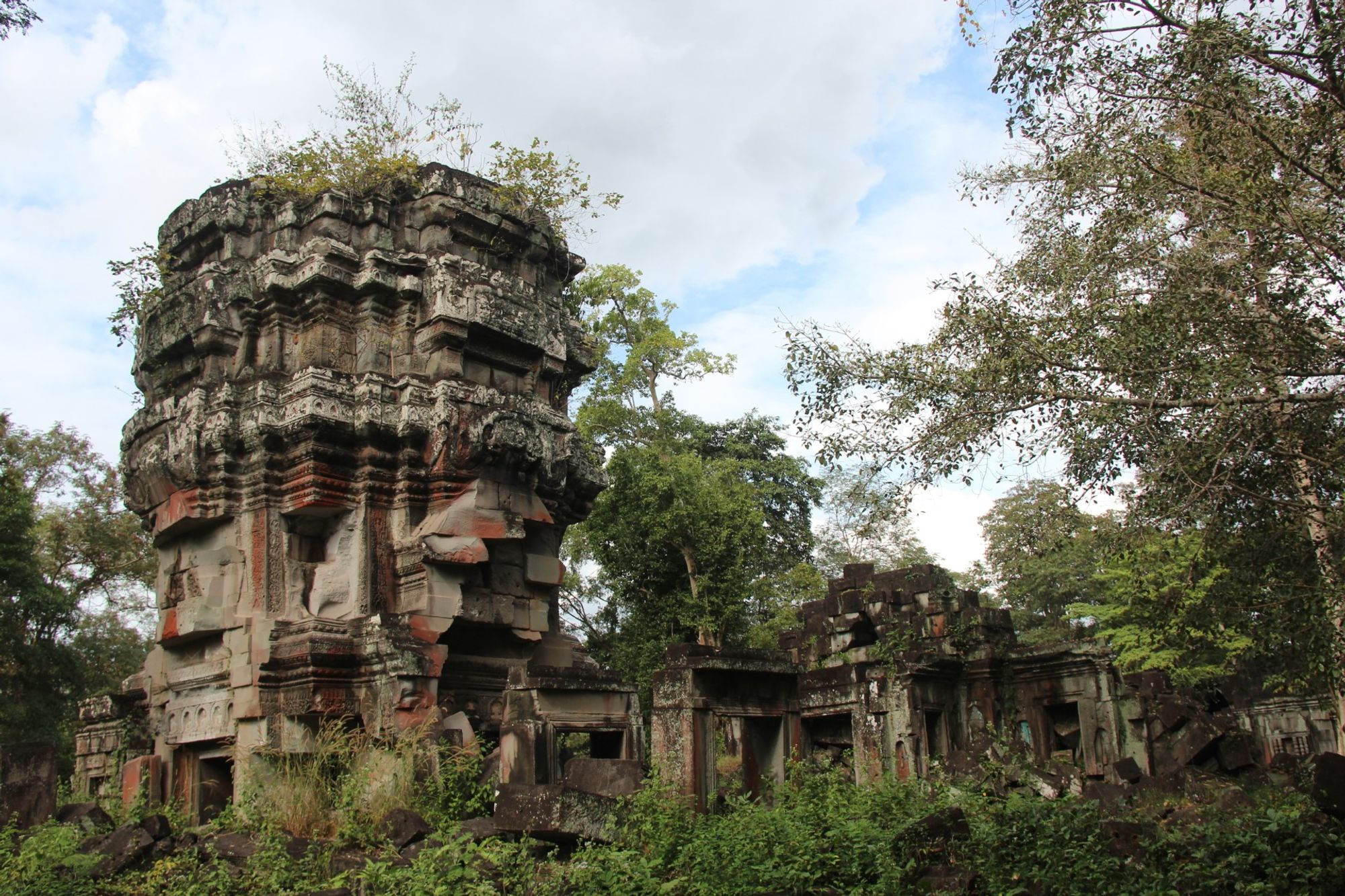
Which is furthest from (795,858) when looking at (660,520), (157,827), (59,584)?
(59,584)

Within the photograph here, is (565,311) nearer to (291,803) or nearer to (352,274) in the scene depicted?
(352,274)

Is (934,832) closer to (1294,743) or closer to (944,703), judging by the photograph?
(944,703)

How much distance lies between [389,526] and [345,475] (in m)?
0.62

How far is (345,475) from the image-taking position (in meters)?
9.81

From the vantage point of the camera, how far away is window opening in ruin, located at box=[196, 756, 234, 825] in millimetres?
9297

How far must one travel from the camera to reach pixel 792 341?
7773 mm

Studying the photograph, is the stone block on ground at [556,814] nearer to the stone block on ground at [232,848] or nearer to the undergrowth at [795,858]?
the undergrowth at [795,858]

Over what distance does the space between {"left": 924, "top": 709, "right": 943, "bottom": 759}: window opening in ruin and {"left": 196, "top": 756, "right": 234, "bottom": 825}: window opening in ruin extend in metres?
7.39

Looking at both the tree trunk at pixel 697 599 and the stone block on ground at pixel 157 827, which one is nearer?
the stone block on ground at pixel 157 827

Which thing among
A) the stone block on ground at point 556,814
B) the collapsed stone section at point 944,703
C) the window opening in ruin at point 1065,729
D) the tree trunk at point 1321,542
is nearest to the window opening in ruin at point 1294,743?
the collapsed stone section at point 944,703

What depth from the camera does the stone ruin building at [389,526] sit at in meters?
8.73

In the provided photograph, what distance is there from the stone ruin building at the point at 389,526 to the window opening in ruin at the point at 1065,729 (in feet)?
5.61

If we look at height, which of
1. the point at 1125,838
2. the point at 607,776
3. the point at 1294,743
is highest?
the point at 607,776

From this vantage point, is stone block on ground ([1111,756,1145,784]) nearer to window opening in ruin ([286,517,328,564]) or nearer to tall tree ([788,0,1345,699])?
tall tree ([788,0,1345,699])
